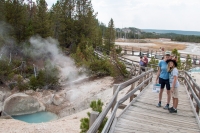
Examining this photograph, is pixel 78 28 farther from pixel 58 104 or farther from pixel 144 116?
pixel 144 116

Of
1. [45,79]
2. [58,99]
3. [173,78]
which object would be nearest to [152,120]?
[173,78]

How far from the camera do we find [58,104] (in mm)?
19359

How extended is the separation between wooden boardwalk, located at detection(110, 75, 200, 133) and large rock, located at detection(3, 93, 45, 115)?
11.8 m

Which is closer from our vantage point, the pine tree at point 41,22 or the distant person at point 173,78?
the distant person at point 173,78

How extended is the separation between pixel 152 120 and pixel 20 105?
45.4 ft

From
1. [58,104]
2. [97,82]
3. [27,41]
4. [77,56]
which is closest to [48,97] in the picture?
[58,104]

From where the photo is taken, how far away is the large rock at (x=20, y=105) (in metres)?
17.8

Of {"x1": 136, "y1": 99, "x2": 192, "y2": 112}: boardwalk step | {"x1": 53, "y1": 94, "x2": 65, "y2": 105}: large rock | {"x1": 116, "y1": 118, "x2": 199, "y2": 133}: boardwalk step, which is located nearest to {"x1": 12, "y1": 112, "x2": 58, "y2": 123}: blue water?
{"x1": 53, "y1": 94, "x2": 65, "y2": 105}: large rock

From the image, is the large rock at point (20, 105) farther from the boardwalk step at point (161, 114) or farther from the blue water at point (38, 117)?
the boardwalk step at point (161, 114)

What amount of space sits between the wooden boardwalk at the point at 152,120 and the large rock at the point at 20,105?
38.9ft

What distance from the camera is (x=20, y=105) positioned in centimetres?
1803

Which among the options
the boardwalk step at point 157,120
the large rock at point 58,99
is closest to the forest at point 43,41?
the large rock at point 58,99

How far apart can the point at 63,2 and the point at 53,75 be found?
60.0 ft

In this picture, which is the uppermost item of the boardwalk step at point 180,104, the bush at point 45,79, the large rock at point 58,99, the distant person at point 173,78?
the distant person at point 173,78
